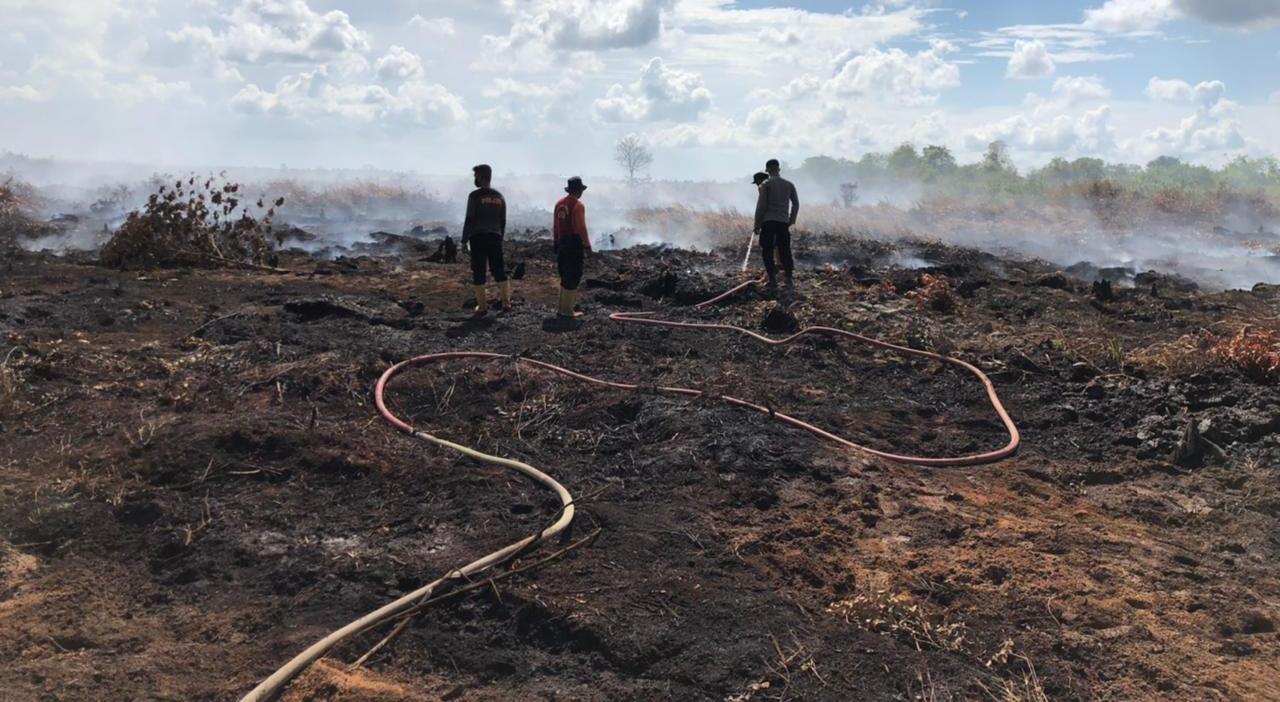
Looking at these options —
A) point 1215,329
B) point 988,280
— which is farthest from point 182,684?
point 988,280

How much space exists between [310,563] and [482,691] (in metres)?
1.37

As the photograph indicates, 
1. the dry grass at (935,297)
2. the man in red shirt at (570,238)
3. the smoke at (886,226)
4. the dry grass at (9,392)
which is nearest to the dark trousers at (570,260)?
the man in red shirt at (570,238)

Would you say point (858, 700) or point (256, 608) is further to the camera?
point (256, 608)

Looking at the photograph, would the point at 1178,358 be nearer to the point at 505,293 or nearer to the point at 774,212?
the point at 774,212

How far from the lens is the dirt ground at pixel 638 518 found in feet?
11.3

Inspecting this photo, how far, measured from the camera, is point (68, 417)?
6.01m

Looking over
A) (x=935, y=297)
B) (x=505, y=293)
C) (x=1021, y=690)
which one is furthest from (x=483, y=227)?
(x=1021, y=690)

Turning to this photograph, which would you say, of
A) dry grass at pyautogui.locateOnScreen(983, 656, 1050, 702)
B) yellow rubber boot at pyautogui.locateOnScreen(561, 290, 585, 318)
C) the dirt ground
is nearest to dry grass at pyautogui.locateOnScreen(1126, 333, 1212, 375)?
the dirt ground

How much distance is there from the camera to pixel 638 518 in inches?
186

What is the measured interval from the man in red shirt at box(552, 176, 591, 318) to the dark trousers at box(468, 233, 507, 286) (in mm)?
703

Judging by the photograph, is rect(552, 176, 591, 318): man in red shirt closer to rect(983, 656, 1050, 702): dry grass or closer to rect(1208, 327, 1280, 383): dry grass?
rect(1208, 327, 1280, 383): dry grass

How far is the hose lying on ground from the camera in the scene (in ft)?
11.2

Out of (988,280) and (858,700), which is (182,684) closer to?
(858,700)

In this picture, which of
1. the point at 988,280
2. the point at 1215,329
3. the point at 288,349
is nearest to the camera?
the point at 288,349
